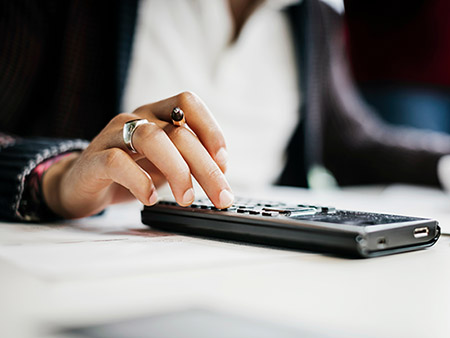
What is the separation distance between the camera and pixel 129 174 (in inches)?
17.3

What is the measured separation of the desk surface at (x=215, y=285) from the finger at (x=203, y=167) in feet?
0.15

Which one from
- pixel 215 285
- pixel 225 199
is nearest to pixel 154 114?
pixel 225 199

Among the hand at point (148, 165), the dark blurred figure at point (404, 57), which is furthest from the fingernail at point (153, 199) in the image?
the dark blurred figure at point (404, 57)

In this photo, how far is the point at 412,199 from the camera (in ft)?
2.44

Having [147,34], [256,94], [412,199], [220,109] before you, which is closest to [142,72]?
[147,34]

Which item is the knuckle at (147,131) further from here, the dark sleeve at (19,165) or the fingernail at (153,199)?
the dark sleeve at (19,165)

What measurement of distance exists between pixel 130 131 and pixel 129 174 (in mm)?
49

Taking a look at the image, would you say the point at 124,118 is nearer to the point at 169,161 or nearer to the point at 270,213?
the point at 169,161

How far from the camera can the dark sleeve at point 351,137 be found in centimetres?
126

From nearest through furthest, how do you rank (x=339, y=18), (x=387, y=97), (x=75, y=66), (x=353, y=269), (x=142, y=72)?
(x=353, y=269) < (x=75, y=66) < (x=142, y=72) < (x=339, y=18) < (x=387, y=97)

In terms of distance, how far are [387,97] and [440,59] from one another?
0.81ft

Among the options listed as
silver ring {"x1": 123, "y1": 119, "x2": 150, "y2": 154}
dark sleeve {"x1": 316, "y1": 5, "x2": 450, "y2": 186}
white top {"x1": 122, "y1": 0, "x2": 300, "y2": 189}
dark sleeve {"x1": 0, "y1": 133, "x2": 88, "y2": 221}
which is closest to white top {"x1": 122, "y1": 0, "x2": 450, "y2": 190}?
white top {"x1": 122, "y1": 0, "x2": 300, "y2": 189}

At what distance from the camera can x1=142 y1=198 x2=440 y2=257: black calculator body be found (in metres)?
0.33

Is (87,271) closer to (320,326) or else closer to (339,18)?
(320,326)
